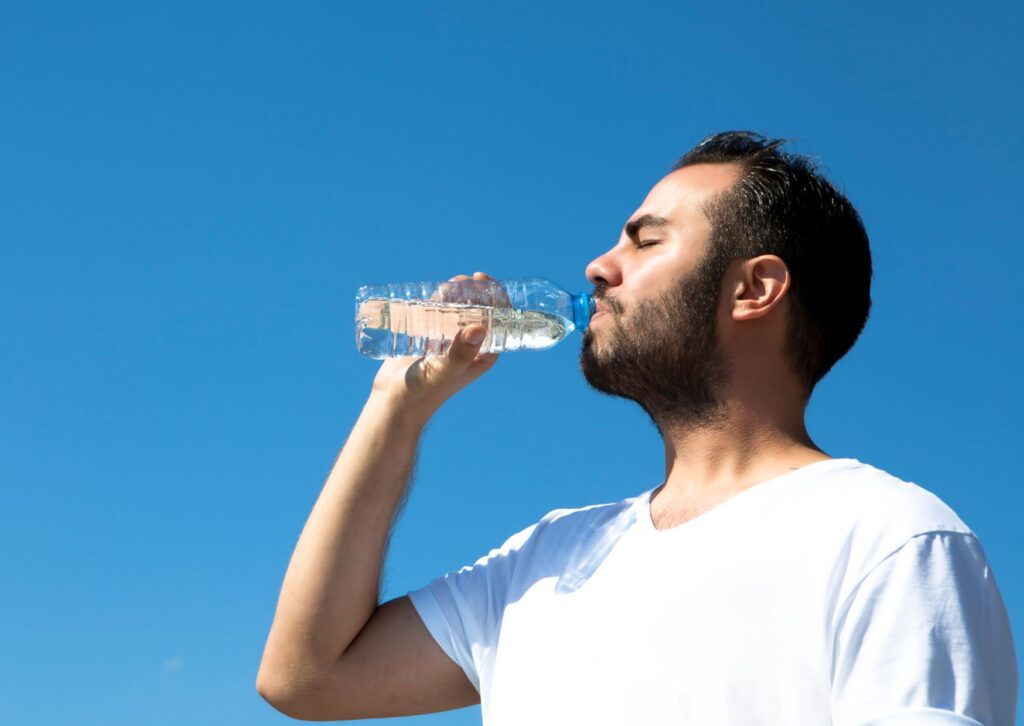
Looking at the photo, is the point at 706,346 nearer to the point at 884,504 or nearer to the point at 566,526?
the point at 566,526

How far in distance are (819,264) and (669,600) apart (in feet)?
4.49

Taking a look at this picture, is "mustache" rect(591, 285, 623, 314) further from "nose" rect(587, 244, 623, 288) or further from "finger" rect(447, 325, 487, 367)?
"finger" rect(447, 325, 487, 367)

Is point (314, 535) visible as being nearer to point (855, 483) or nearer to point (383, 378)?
point (383, 378)

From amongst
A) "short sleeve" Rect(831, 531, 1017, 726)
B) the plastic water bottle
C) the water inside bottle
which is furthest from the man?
the water inside bottle

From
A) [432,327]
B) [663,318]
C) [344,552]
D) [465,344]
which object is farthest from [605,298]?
[344,552]

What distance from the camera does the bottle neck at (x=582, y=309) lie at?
3.92 meters

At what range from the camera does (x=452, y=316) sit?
4.33 meters

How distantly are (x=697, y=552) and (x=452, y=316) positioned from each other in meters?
1.59

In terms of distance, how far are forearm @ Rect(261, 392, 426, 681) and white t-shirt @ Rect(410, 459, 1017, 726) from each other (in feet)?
1.46

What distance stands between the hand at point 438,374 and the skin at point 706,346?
0.36m

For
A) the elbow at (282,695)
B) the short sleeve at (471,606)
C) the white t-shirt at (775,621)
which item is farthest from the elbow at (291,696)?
the white t-shirt at (775,621)

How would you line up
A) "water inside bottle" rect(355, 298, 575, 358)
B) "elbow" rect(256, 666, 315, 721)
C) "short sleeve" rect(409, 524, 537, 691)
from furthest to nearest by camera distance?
1. "water inside bottle" rect(355, 298, 575, 358)
2. "elbow" rect(256, 666, 315, 721)
3. "short sleeve" rect(409, 524, 537, 691)

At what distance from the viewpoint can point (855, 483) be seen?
9.80ft

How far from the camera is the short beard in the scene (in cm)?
361
